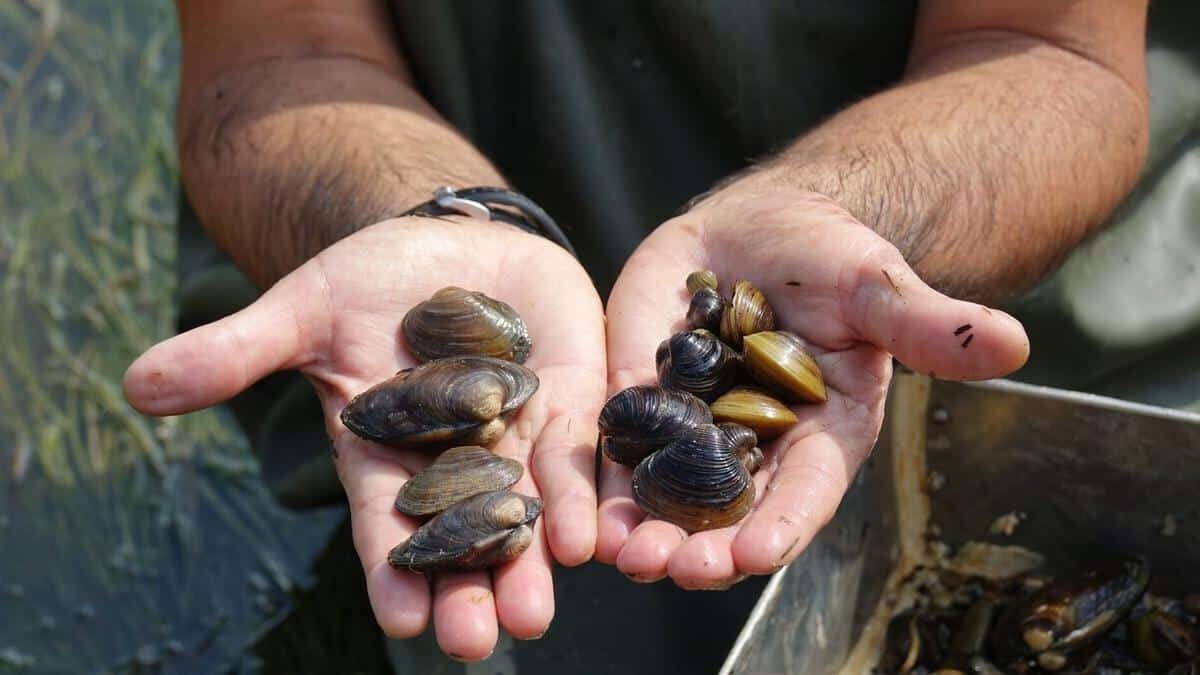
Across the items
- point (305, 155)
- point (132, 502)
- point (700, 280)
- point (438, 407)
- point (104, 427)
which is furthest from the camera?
point (104, 427)

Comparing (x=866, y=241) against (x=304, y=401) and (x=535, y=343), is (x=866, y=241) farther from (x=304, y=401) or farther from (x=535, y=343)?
(x=304, y=401)

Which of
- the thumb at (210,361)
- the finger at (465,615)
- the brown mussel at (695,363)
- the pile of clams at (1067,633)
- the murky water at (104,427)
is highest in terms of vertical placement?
the thumb at (210,361)

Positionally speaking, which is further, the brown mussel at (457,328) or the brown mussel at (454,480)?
the brown mussel at (457,328)

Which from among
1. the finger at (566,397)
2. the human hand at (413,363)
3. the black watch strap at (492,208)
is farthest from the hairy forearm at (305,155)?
the finger at (566,397)

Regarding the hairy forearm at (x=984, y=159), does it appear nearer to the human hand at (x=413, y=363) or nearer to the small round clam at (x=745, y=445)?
the human hand at (x=413, y=363)

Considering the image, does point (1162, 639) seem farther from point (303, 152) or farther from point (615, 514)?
Answer: point (303, 152)

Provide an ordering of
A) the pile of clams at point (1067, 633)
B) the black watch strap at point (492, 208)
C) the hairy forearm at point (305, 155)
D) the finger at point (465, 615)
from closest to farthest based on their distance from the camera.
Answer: the finger at point (465, 615) < the pile of clams at point (1067, 633) < the black watch strap at point (492, 208) < the hairy forearm at point (305, 155)

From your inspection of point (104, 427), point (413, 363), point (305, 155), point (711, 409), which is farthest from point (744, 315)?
point (104, 427)
